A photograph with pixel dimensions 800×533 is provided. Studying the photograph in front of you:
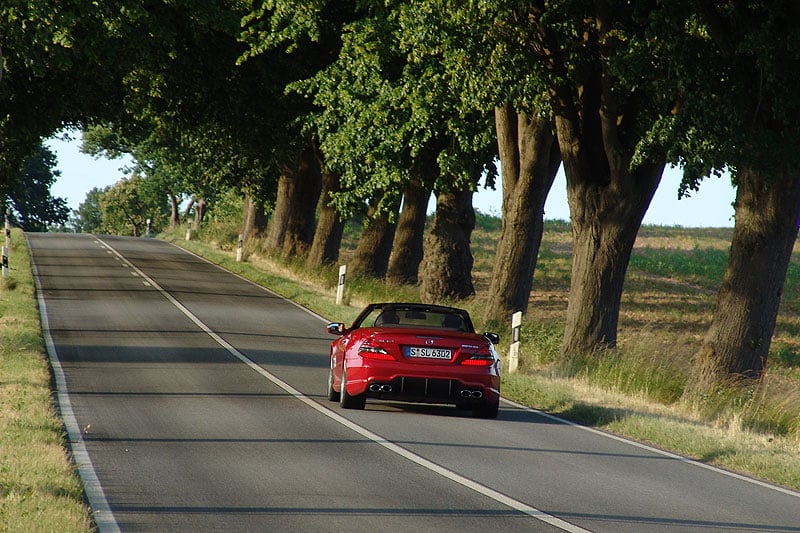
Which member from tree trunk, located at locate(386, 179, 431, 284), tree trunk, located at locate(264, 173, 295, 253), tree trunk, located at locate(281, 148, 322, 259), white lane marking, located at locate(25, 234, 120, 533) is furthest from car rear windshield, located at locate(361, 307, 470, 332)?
tree trunk, located at locate(264, 173, 295, 253)

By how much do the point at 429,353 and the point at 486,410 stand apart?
121 centimetres

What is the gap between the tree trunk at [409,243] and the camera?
36.8 metres

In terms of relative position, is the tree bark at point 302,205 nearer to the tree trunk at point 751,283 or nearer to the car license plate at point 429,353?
the tree trunk at point 751,283

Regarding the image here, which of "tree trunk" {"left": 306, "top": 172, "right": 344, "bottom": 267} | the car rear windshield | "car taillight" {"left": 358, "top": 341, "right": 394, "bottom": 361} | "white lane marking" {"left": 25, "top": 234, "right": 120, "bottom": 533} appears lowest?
"white lane marking" {"left": 25, "top": 234, "right": 120, "bottom": 533}

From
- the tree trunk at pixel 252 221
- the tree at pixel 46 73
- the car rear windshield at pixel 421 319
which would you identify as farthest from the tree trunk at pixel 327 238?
the car rear windshield at pixel 421 319

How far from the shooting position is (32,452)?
10.1 m

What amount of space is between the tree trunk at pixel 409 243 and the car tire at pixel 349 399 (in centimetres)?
2145

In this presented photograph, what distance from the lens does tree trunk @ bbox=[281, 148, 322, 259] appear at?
4391 cm

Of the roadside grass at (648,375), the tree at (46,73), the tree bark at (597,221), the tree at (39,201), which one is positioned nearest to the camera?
the roadside grass at (648,375)

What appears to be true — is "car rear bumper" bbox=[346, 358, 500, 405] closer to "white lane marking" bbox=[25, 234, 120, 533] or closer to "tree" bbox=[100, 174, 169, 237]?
"white lane marking" bbox=[25, 234, 120, 533]

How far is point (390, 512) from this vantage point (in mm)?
8734

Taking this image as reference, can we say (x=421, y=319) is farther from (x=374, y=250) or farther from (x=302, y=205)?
(x=302, y=205)

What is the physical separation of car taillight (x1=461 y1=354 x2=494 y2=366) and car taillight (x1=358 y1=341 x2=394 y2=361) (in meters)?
0.91

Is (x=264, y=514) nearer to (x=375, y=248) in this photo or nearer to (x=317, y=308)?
(x=317, y=308)
